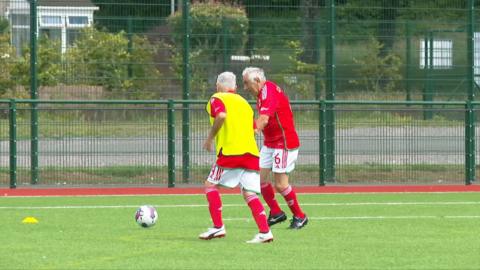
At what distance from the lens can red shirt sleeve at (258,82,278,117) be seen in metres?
12.8

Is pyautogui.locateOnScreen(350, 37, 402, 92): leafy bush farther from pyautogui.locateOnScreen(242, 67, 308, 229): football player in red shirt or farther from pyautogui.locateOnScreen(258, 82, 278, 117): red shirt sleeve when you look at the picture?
pyautogui.locateOnScreen(258, 82, 278, 117): red shirt sleeve

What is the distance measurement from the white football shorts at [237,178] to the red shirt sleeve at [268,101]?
108 centimetres

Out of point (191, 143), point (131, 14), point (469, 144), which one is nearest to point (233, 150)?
point (191, 143)

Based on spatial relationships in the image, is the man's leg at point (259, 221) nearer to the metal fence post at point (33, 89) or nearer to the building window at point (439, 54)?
the metal fence post at point (33, 89)

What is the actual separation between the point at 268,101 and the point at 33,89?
8.37 m

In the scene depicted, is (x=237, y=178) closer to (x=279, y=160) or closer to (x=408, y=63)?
(x=279, y=160)

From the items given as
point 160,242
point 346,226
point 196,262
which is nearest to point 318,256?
point 196,262

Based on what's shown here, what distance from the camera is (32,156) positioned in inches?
787

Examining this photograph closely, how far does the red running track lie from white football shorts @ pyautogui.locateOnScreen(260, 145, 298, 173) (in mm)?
5848

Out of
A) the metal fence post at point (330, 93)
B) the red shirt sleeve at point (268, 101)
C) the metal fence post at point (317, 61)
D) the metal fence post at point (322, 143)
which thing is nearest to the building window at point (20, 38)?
the metal fence post at point (317, 61)

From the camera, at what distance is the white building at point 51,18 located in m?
20.5

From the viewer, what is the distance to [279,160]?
526 inches

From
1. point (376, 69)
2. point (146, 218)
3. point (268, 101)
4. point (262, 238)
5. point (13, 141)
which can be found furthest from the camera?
point (376, 69)

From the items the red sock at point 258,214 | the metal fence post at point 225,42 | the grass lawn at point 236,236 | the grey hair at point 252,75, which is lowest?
the grass lawn at point 236,236
